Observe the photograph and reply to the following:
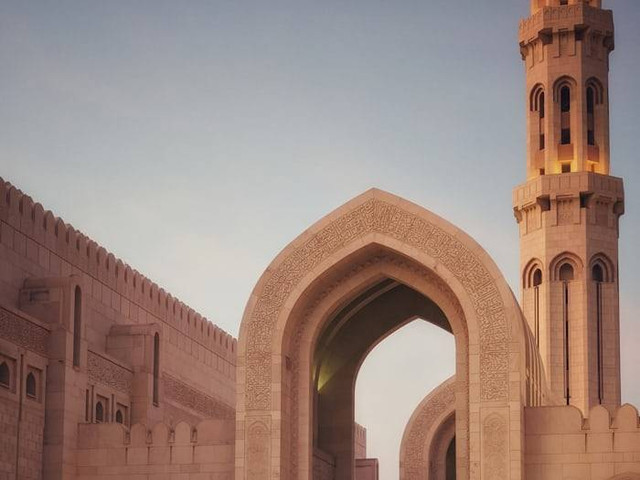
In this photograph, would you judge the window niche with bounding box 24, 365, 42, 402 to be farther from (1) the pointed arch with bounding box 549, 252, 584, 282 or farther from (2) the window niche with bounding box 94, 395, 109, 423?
(1) the pointed arch with bounding box 549, 252, 584, 282

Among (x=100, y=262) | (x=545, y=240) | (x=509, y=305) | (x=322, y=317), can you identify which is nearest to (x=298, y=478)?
(x=322, y=317)

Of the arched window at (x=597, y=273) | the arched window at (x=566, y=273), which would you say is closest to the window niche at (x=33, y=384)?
the arched window at (x=566, y=273)

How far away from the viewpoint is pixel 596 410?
795 inches

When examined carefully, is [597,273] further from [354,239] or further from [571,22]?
[354,239]

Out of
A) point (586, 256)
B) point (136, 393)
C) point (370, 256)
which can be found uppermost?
point (586, 256)

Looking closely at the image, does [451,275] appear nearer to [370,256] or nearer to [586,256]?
[370,256]

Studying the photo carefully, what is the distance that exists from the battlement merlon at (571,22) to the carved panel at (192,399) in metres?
10.8

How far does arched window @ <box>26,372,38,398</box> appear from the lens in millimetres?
20609

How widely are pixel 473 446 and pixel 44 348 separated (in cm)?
621

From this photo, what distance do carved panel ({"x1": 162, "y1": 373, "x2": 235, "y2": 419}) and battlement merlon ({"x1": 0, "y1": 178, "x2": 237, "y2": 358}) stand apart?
1.13m

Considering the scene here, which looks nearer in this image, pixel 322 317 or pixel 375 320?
pixel 322 317

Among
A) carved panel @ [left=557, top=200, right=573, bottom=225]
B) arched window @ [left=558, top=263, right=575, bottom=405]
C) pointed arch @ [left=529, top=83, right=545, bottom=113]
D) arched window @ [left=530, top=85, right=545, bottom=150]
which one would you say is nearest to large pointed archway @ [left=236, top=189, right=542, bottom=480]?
arched window @ [left=558, top=263, right=575, bottom=405]

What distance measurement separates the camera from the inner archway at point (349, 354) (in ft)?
80.2

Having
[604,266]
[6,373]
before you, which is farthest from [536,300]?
[6,373]
